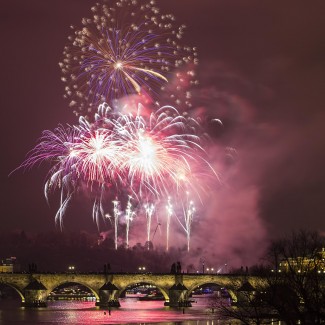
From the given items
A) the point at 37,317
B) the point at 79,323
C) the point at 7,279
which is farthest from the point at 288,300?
the point at 7,279

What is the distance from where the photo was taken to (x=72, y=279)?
96.4 m

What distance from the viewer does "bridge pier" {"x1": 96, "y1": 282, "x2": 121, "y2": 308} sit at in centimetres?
9675

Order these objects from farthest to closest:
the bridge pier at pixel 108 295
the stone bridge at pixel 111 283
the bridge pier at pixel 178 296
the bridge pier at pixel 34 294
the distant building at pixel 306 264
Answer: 1. the bridge pier at pixel 178 296
2. the bridge pier at pixel 108 295
3. the stone bridge at pixel 111 283
4. the bridge pier at pixel 34 294
5. the distant building at pixel 306 264

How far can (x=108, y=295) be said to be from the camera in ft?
322

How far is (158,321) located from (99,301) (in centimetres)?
2819

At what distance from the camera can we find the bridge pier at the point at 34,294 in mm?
92000

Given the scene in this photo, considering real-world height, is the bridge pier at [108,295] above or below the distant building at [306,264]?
below

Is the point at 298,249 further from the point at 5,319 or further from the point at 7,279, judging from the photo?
the point at 7,279

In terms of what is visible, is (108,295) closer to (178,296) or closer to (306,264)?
(178,296)

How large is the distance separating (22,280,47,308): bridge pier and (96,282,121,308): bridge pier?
8.41 metres

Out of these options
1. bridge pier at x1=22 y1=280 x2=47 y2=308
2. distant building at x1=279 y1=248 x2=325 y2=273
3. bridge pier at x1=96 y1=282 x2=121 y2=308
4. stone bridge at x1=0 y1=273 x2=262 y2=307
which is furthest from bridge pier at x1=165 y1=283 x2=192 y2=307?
distant building at x1=279 y1=248 x2=325 y2=273

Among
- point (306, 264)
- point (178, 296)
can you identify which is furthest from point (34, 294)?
point (306, 264)

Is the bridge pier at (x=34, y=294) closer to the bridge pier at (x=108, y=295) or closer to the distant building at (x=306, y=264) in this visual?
the bridge pier at (x=108, y=295)

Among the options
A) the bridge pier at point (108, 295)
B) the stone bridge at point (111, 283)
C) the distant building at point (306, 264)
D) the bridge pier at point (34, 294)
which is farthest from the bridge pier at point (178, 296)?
the distant building at point (306, 264)
